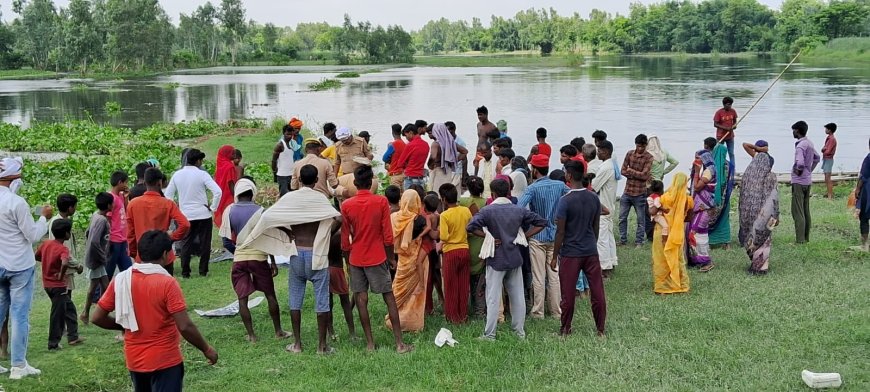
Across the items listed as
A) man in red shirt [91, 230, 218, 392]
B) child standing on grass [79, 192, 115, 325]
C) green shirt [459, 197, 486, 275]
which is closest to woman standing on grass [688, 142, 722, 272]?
green shirt [459, 197, 486, 275]

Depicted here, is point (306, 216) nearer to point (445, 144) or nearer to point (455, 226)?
point (455, 226)

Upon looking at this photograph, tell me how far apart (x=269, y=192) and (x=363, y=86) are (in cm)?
4476

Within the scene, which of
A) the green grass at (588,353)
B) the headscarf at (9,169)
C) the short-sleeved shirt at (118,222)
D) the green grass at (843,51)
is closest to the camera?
the green grass at (588,353)

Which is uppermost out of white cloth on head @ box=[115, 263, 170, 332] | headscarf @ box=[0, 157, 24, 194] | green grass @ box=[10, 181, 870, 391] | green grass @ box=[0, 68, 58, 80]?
green grass @ box=[0, 68, 58, 80]

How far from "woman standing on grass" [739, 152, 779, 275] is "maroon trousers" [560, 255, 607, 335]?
3.15 meters

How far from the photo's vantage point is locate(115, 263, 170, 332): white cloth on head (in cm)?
434

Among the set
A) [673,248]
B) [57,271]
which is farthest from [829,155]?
[57,271]

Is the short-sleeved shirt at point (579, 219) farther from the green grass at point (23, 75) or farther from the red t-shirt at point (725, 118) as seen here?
the green grass at point (23, 75)

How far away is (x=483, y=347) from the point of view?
21.7 ft

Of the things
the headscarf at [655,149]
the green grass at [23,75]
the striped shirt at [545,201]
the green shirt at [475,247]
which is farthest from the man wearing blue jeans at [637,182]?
the green grass at [23,75]

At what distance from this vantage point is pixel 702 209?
9.58 m

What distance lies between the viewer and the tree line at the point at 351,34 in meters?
86.1

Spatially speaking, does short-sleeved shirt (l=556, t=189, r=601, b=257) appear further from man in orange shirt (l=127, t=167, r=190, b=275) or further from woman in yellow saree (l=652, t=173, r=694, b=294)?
man in orange shirt (l=127, t=167, r=190, b=275)

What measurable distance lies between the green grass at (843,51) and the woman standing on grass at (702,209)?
69.4 m
